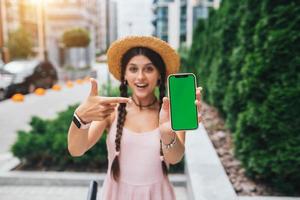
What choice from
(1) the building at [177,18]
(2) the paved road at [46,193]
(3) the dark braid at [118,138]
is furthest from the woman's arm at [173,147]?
(1) the building at [177,18]

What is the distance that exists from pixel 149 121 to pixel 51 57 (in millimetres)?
50132

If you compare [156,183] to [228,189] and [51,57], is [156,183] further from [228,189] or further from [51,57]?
[51,57]

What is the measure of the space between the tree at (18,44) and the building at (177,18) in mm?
25779

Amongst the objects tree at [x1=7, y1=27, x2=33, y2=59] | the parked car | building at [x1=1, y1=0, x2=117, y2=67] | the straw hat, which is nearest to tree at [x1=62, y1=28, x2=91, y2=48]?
building at [x1=1, y1=0, x2=117, y2=67]

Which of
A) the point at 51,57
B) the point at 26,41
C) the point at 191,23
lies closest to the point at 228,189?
the point at 26,41

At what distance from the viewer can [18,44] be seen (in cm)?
3198

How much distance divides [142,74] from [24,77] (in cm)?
1377

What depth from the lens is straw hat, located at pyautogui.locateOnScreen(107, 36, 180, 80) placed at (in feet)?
6.96

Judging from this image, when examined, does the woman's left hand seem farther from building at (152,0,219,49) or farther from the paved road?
building at (152,0,219,49)

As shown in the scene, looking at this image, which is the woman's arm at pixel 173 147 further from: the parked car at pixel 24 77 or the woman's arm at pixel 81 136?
the parked car at pixel 24 77

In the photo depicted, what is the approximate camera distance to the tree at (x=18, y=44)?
Answer: 104 ft

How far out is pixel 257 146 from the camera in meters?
3.98

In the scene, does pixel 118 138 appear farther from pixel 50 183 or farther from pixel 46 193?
pixel 50 183

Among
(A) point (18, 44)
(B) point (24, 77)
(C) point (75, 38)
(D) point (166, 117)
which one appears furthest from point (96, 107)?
(C) point (75, 38)
